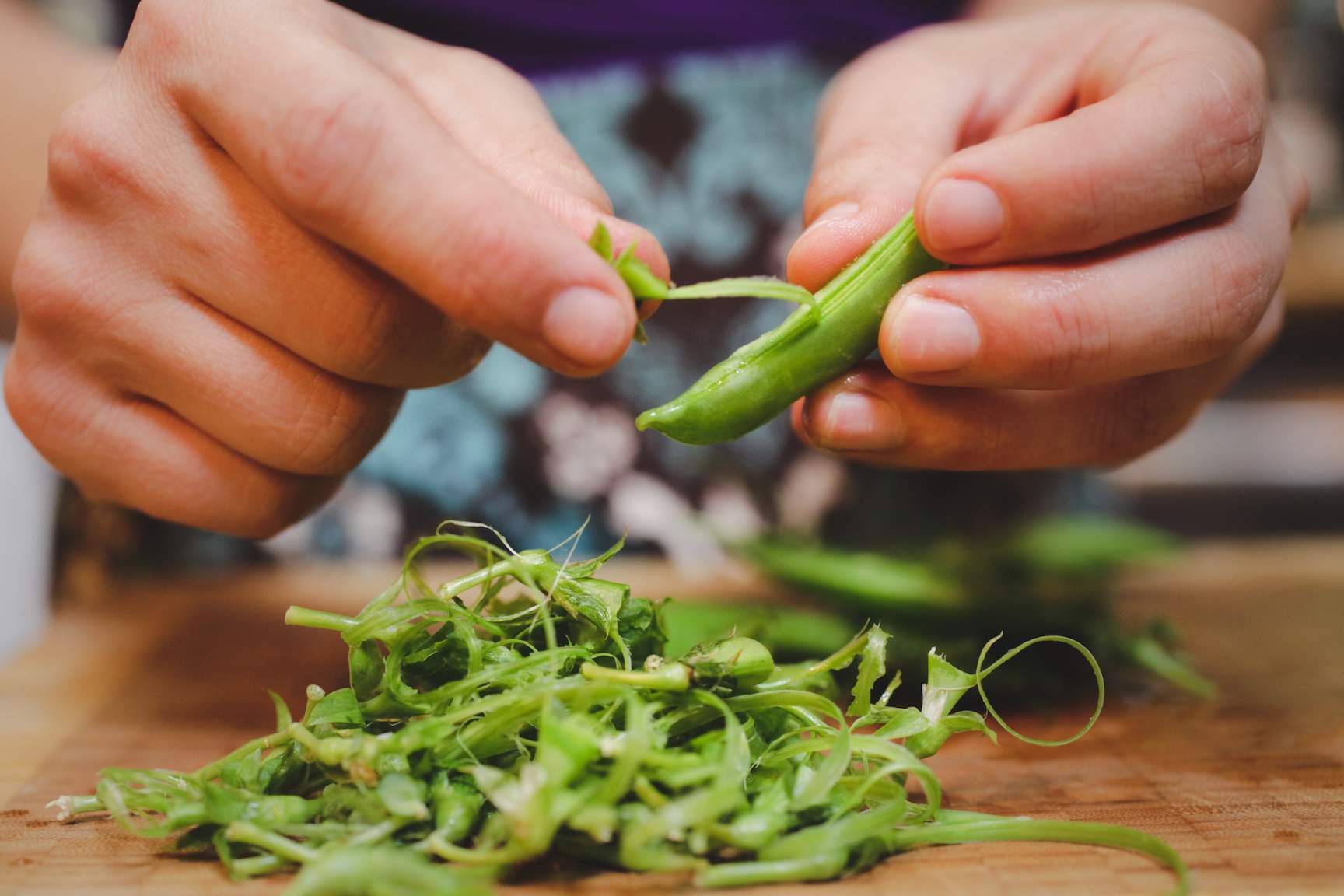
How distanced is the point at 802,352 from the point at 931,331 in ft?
0.51

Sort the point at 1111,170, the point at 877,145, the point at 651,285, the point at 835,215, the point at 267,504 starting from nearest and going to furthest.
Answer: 1. the point at 651,285
2. the point at 1111,170
3. the point at 835,215
4. the point at 877,145
5. the point at 267,504

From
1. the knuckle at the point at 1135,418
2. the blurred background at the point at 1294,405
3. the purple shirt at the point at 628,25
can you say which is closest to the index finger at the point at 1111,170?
the knuckle at the point at 1135,418

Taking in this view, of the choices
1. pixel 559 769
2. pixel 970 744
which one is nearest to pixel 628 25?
pixel 970 744

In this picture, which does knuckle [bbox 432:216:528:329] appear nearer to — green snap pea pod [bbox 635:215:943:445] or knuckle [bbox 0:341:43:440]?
green snap pea pod [bbox 635:215:943:445]

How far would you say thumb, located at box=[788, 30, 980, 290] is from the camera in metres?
1.30

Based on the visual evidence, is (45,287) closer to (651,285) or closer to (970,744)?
(651,285)

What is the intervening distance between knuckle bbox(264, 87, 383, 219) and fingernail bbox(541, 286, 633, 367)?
0.24 m

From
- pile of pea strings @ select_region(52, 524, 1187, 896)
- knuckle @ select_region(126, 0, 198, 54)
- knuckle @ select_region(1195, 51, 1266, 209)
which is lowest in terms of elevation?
pile of pea strings @ select_region(52, 524, 1187, 896)

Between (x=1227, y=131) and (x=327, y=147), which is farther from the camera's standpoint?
(x=1227, y=131)

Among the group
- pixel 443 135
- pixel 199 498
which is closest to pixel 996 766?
pixel 443 135

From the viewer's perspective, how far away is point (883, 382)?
53.1 inches

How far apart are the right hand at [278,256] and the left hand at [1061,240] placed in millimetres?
353

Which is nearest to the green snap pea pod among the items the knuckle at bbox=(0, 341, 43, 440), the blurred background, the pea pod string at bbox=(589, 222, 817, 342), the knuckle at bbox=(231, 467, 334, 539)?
the pea pod string at bbox=(589, 222, 817, 342)

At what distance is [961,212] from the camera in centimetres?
116
